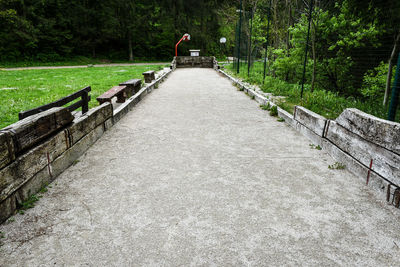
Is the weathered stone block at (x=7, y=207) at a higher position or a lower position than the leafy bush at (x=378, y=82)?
lower

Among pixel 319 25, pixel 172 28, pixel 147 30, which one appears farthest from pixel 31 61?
pixel 319 25

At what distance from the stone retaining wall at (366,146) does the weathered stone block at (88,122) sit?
3.85 meters

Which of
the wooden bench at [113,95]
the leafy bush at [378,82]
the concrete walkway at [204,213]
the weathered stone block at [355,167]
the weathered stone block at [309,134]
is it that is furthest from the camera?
the leafy bush at [378,82]

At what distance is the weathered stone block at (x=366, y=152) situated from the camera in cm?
302

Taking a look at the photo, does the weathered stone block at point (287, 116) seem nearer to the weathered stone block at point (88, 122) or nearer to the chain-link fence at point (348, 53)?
the chain-link fence at point (348, 53)

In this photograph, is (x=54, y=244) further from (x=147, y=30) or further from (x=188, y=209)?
(x=147, y=30)

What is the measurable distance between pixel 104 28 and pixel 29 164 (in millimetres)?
35343

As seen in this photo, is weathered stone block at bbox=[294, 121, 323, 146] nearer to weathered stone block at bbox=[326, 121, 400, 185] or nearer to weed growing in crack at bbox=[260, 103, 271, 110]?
weathered stone block at bbox=[326, 121, 400, 185]

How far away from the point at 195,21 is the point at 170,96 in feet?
107

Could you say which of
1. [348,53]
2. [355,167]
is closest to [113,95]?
[355,167]

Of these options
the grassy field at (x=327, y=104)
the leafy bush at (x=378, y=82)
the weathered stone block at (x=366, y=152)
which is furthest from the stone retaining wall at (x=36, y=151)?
the leafy bush at (x=378, y=82)

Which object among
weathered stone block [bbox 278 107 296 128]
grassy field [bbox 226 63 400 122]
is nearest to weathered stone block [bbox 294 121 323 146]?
weathered stone block [bbox 278 107 296 128]

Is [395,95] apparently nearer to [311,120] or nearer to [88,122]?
[311,120]

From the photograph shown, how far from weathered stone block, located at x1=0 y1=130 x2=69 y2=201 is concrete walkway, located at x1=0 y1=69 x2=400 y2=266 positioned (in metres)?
0.30
